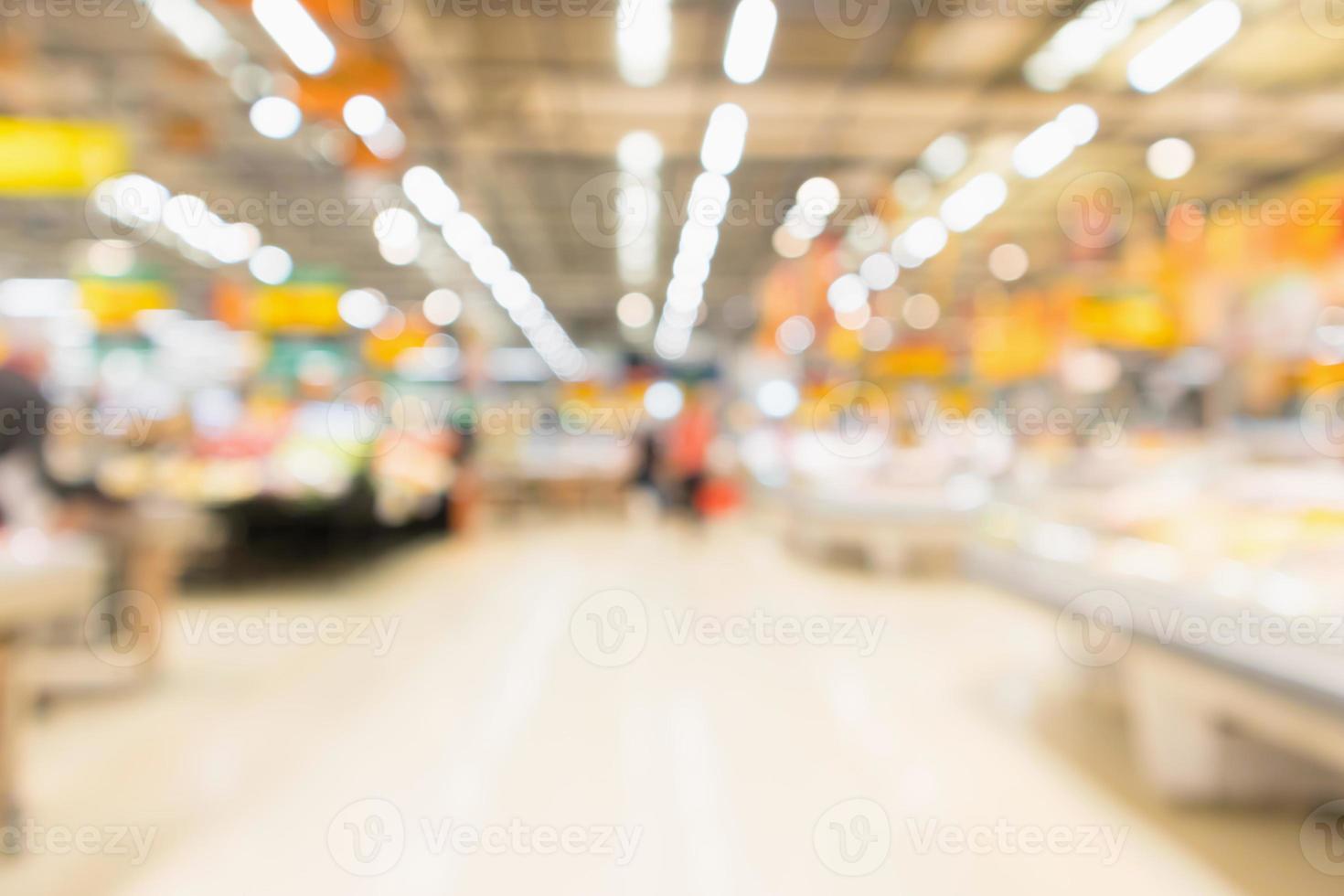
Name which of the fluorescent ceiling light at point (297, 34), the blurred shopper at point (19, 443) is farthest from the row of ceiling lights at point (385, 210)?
the blurred shopper at point (19, 443)

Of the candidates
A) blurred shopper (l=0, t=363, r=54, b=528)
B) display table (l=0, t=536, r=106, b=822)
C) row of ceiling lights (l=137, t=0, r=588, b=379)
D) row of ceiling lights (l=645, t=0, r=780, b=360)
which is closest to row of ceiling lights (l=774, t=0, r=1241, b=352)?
row of ceiling lights (l=645, t=0, r=780, b=360)

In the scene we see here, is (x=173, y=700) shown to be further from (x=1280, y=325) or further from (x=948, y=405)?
(x=948, y=405)

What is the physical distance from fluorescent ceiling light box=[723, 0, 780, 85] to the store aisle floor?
153 inches

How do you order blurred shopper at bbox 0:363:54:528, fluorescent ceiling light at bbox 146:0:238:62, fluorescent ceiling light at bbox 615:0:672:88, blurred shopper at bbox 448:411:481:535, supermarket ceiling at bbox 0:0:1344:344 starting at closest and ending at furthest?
1. blurred shopper at bbox 0:363:54:528
2. fluorescent ceiling light at bbox 615:0:672:88
3. fluorescent ceiling light at bbox 146:0:238:62
4. supermarket ceiling at bbox 0:0:1344:344
5. blurred shopper at bbox 448:411:481:535

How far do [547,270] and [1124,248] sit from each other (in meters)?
10.5

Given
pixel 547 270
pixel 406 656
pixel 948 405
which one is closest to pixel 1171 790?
pixel 406 656

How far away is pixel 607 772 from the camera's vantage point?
3.34m

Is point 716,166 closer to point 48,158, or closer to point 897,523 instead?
point 897,523

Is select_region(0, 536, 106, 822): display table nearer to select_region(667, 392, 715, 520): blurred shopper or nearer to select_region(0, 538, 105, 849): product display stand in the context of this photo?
select_region(0, 538, 105, 849): product display stand

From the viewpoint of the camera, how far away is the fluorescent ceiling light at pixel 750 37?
6.53 m

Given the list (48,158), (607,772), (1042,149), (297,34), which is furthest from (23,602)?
(1042,149)

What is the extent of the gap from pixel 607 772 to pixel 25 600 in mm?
1757

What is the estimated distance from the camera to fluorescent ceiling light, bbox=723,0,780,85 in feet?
21.4

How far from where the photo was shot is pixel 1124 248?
11469 mm
